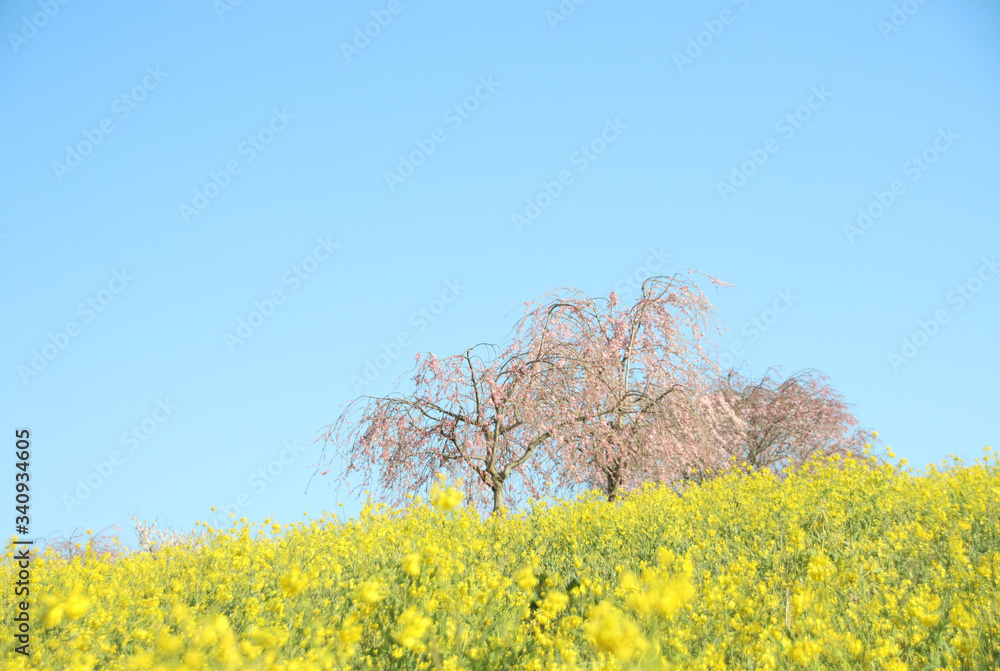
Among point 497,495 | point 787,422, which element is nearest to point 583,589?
point 497,495

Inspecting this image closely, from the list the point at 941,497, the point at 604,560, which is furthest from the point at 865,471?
the point at 604,560

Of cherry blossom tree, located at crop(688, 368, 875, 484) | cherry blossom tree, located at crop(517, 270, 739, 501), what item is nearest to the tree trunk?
cherry blossom tree, located at crop(517, 270, 739, 501)

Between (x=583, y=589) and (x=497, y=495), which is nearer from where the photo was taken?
(x=583, y=589)

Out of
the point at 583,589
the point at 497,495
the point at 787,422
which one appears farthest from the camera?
the point at 787,422

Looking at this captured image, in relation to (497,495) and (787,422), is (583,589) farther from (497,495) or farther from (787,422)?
(787,422)

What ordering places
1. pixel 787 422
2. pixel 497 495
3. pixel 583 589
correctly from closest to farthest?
pixel 583 589
pixel 497 495
pixel 787 422

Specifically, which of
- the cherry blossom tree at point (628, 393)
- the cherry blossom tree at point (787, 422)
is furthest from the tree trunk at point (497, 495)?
the cherry blossom tree at point (787, 422)

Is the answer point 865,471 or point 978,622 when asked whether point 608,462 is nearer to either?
point 865,471

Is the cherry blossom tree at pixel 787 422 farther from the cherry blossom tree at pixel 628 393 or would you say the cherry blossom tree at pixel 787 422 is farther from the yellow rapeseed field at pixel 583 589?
the yellow rapeseed field at pixel 583 589

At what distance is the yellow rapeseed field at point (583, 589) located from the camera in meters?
3.35

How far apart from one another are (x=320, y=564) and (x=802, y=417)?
21.4 m

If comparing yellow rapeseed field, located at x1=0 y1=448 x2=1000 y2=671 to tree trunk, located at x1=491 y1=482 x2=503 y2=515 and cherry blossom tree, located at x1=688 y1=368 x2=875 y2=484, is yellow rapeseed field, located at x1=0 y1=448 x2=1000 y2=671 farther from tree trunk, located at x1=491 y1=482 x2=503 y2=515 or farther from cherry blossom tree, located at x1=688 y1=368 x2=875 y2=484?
cherry blossom tree, located at x1=688 y1=368 x2=875 y2=484

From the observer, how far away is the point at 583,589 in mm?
4301

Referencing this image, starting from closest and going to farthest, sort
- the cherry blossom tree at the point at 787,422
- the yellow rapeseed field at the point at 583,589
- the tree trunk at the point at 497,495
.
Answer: the yellow rapeseed field at the point at 583,589, the tree trunk at the point at 497,495, the cherry blossom tree at the point at 787,422
